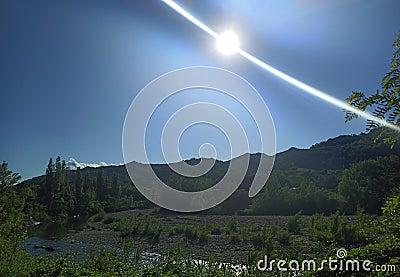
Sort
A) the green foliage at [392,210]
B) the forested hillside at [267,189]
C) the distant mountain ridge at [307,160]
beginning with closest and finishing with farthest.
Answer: the green foliage at [392,210] < the forested hillside at [267,189] < the distant mountain ridge at [307,160]

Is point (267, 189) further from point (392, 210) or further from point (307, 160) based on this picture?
point (307, 160)

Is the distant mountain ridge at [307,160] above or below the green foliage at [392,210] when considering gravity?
above

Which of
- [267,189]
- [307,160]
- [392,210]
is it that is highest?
[307,160]

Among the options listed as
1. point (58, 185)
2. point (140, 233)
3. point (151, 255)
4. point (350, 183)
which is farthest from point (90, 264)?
point (58, 185)

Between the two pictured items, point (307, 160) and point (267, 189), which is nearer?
point (267, 189)

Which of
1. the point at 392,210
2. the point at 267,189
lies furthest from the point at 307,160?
the point at 392,210

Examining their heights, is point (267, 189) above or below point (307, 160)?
below

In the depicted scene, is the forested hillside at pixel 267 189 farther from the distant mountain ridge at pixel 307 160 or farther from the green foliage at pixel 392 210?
the green foliage at pixel 392 210

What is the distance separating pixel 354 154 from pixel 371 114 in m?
70.4

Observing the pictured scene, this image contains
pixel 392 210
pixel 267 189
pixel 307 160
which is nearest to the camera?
pixel 392 210

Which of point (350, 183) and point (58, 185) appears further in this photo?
point (58, 185)

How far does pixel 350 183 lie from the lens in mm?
31875

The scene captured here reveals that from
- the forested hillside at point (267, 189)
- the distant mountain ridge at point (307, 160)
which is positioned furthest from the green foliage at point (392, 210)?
the distant mountain ridge at point (307, 160)

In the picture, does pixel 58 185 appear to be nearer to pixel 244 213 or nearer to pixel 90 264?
pixel 244 213
